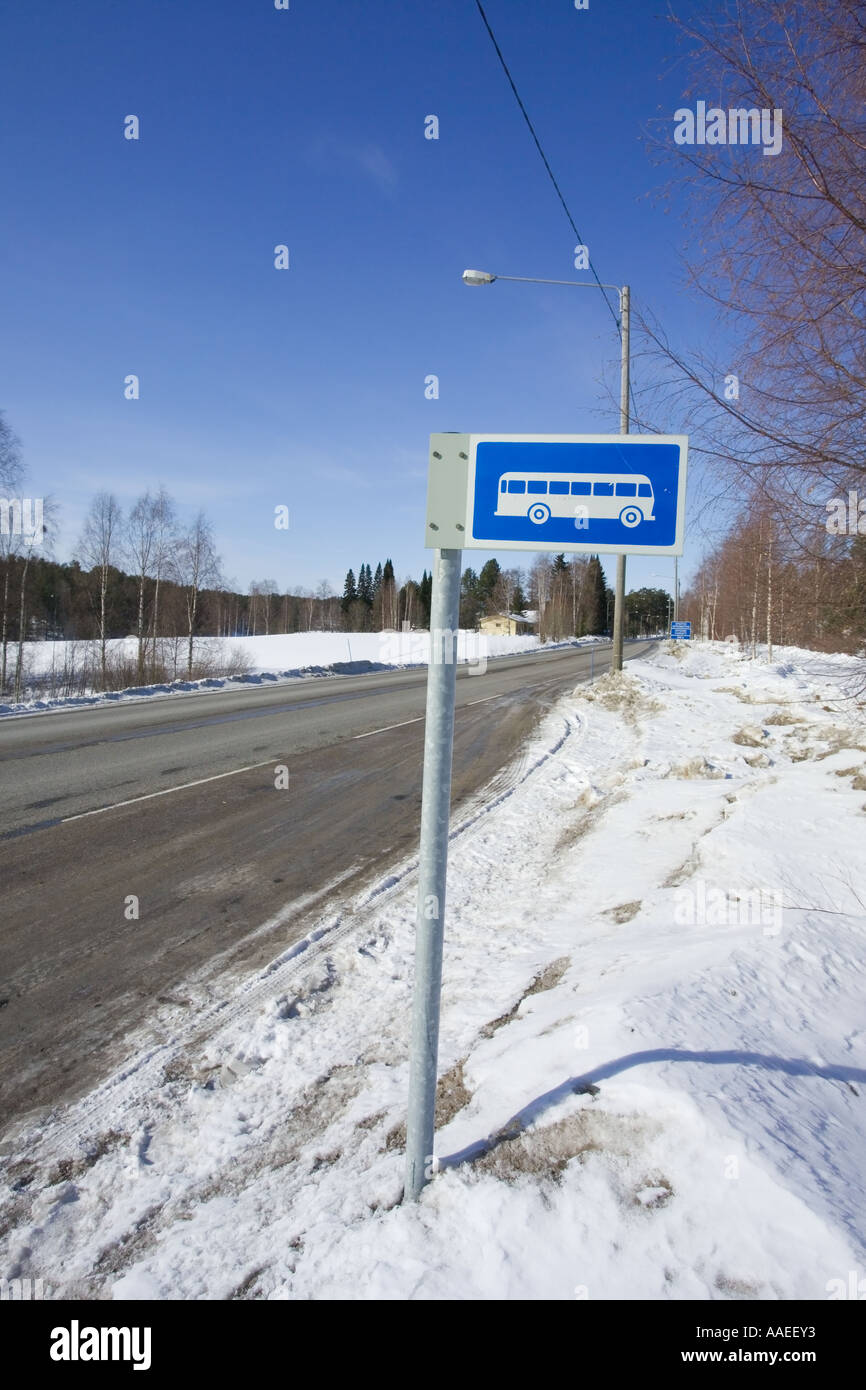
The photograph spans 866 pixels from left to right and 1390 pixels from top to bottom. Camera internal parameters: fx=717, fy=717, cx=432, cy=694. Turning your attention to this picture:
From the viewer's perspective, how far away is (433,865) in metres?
1.97

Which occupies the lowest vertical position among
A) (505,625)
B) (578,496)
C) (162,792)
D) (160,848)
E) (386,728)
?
(160,848)

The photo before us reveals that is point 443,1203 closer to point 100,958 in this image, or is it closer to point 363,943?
point 363,943

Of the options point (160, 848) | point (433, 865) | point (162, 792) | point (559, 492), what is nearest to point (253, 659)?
point (162, 792)

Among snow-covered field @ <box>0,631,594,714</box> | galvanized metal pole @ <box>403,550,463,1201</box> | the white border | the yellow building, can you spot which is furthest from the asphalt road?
the yellow building

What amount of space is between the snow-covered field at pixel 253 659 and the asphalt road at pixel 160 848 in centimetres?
211

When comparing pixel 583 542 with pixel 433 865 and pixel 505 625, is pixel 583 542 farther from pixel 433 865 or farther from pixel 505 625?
pixel 505 625

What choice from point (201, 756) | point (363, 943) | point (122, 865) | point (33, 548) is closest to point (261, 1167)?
point (363, 943)

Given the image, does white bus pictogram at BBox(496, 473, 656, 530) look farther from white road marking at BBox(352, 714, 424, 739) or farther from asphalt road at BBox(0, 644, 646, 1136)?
white road marking at BBox(352, 714, 424, 739)

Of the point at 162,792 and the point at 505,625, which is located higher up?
the point at 505,625

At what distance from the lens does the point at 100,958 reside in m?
4.35

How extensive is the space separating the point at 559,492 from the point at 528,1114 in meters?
1.95

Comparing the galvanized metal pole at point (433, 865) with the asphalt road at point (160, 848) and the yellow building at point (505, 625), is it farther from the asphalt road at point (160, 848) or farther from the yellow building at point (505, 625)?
the yellow building at point (505, 625)

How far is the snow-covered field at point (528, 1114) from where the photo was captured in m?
1.83
